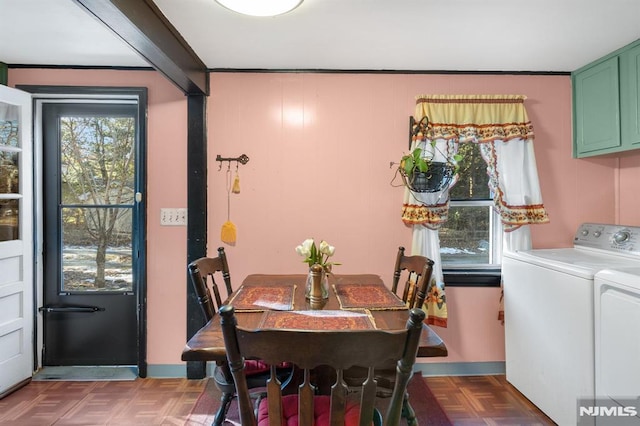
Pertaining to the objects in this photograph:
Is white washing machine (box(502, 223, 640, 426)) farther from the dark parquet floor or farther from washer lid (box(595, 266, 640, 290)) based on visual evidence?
Result: the dark parquet floor

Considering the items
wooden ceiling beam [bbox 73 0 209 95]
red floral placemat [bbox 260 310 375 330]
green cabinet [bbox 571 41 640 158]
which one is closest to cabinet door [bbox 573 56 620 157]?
green cabinet [bbox 571 41 640 158]

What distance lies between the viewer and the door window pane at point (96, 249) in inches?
103

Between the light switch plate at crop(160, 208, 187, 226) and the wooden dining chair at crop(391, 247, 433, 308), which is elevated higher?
the light switch plate at crop(160, 208, 187, 226)

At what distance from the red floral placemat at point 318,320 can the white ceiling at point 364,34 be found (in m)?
1.41

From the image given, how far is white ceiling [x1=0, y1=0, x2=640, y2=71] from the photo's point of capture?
175 cm

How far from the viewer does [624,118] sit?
2.18 meters

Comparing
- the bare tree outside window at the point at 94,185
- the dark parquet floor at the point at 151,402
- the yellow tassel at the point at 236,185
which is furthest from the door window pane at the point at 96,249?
the yellow tassel at the point at 236,185

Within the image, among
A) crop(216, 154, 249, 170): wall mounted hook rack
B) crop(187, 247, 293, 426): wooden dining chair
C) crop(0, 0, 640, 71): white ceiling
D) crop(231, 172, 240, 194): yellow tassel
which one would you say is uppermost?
crop(0, 0, 640, 71): white ceiling

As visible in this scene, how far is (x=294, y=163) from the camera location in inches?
101

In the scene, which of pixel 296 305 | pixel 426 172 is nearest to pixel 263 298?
pixel 296 305

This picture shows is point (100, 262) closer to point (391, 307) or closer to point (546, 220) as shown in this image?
point (391, 307)

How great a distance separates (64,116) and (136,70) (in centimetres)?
63

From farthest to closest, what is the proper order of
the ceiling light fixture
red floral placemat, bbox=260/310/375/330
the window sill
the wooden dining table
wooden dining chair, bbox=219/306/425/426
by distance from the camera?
the window sill < the ceiling light fixture < red floral placemat, bbox=260/310/375/330 < the wooden dining table < wooden dining chair, bbox=219/306/425/426

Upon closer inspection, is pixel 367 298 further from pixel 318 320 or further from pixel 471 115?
pixel 471 115
